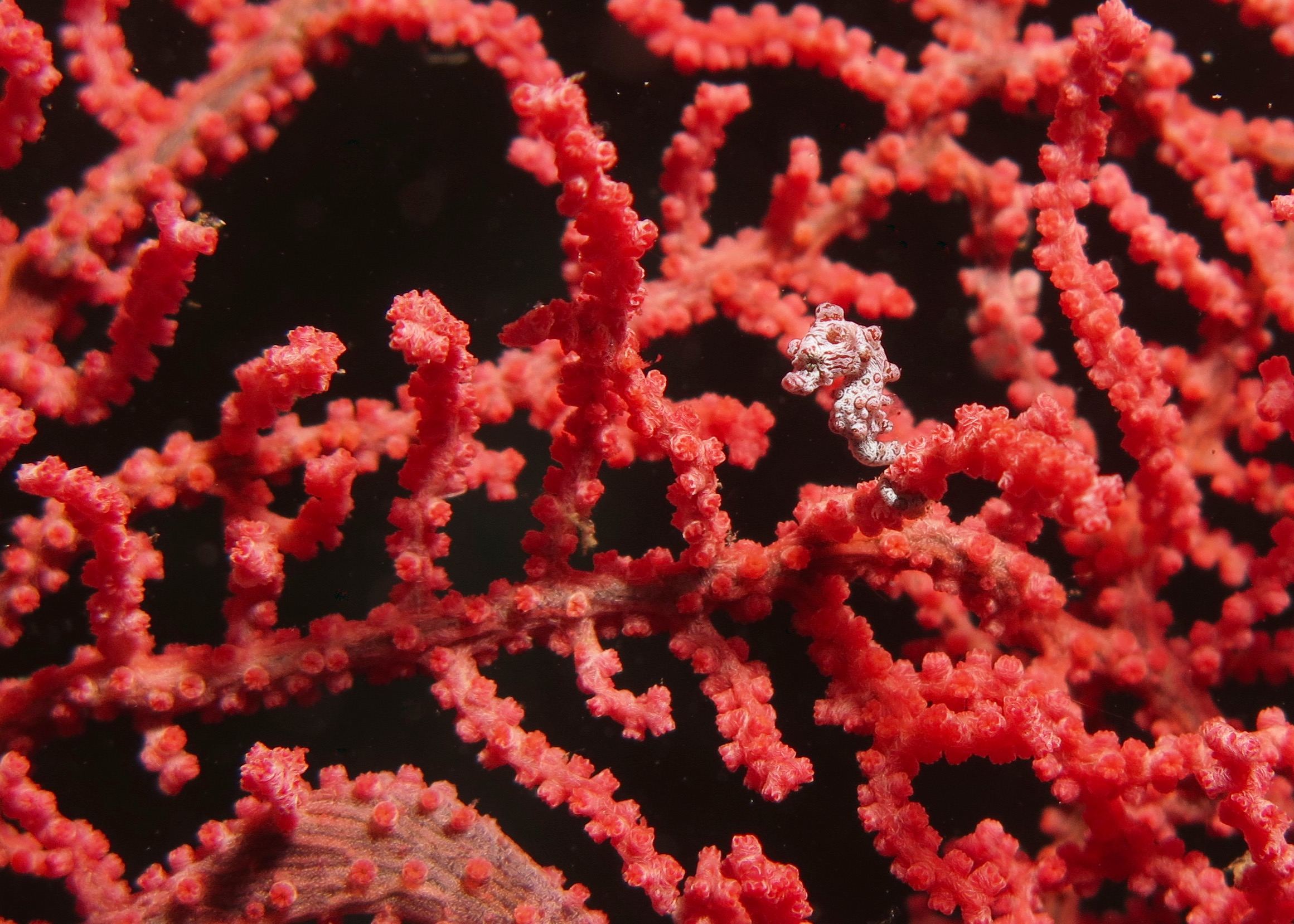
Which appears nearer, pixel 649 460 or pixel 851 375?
pixel 851 375

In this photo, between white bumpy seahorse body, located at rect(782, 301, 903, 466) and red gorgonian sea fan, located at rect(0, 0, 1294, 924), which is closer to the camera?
white bumpy seahorse body, located at rect(782, 301, 903, 466)

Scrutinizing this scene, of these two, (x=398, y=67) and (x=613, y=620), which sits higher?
(x=398, y=67)

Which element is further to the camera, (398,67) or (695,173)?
(398,67)

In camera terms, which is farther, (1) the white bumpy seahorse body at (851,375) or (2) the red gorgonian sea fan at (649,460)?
(2) the red gorgonian sea fan at (649,460)

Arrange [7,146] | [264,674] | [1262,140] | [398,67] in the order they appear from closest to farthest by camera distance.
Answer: [264,674] → [7,146] → [1262,140] → [398,67]

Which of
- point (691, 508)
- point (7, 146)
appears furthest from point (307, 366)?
point (7, 146)

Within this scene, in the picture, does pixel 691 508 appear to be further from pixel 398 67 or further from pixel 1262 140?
pixel 1262 140

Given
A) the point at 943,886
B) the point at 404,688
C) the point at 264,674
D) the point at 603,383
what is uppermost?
the point at 603,383

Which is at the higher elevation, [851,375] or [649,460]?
[851,375]
